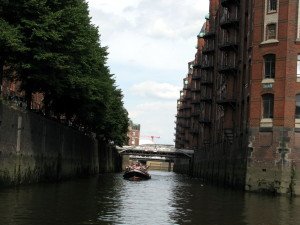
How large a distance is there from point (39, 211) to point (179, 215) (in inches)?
263

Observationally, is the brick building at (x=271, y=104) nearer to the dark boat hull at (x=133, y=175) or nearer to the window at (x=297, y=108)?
the window at (x=297, y=108)

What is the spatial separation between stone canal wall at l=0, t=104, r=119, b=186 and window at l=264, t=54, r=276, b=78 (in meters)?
19.3

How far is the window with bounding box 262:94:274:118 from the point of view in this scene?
4822 cm

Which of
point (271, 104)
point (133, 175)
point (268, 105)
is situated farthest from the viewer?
point (133, 175)

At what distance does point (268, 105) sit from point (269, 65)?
3332mm

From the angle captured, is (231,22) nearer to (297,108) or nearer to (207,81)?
(297,108)

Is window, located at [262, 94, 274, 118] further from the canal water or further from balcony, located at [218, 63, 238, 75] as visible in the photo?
balcony, located at [218, 63, 238, 75]

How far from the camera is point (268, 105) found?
159 feet

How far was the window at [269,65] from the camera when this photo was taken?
48.3 metres

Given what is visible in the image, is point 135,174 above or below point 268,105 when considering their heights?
below

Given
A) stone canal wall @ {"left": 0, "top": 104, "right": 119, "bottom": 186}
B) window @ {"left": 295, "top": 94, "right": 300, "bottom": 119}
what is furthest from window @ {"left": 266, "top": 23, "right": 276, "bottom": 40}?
stone canal wall @ {"left": 0, "top": 104, "right": 119, "bottom": 186}

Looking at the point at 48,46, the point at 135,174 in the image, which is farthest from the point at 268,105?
the point at 135,174

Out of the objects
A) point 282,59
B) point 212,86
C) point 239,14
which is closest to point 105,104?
point 239,14

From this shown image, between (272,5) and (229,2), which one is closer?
(272,5)
